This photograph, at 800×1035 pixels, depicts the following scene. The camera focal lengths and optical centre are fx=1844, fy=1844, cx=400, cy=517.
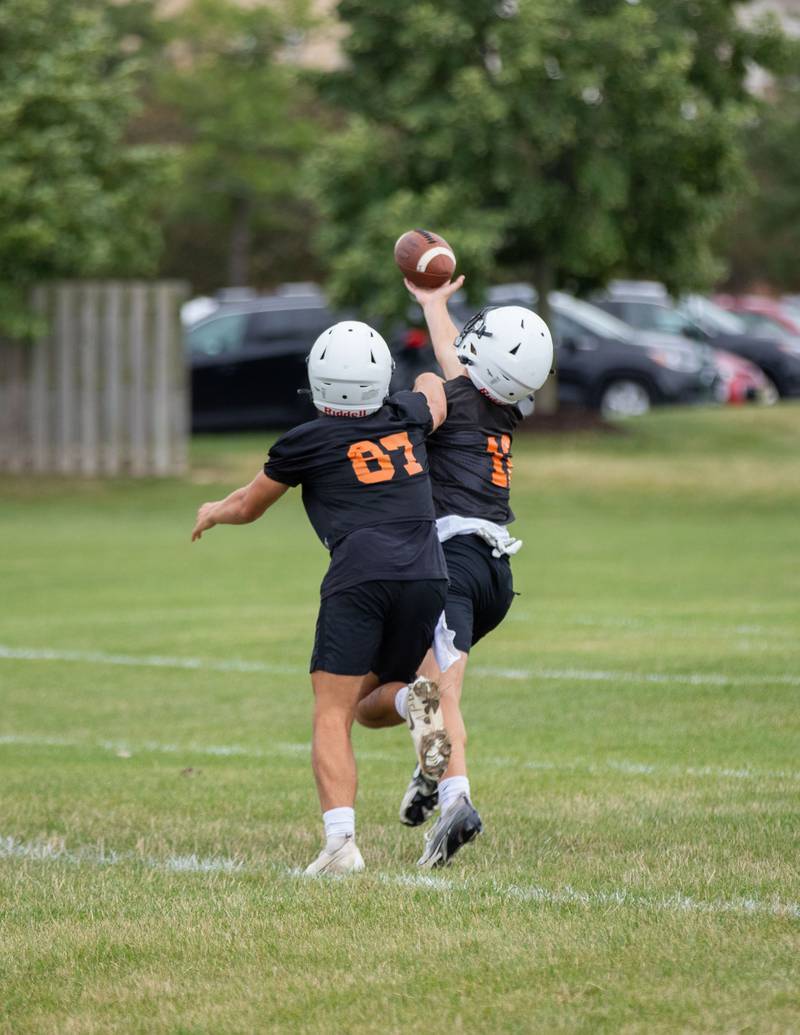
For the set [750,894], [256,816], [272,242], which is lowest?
[272,242]

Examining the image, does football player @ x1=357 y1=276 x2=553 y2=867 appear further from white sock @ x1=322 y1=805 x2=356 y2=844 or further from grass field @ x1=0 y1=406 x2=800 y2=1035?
grass field @ x1=0 y1=406 x2=800 y2=1035

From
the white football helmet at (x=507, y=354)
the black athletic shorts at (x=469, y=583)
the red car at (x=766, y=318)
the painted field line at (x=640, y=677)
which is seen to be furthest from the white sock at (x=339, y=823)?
the red car at (x=766, y=318)

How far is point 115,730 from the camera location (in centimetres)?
914

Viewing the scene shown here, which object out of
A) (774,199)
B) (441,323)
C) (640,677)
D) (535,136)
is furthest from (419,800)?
(774,199)

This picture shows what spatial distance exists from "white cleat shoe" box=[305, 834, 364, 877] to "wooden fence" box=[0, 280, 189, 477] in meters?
18.7

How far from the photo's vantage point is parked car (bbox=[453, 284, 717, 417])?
100ft

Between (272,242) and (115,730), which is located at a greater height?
(115,730)

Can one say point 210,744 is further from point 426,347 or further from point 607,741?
point 426,347

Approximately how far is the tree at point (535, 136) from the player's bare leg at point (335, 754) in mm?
19609

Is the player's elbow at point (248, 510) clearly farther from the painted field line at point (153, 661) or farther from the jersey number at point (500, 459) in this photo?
the painted field line at point (153, 661)

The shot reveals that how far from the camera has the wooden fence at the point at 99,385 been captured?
24188mm

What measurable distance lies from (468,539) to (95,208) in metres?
17.7

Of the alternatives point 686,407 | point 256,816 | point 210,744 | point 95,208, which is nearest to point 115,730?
point 210,744

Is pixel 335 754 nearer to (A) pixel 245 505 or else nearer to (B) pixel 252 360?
(A) pixel 245 505
